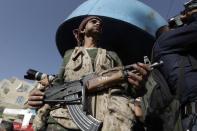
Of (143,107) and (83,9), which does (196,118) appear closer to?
(143,107)

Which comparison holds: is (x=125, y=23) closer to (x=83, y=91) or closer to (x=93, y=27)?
(x=93, y=27)

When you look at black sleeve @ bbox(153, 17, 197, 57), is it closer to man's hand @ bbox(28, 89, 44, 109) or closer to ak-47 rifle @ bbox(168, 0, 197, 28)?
ak-47 rifle @ bbox(168, 0, 197, 28)

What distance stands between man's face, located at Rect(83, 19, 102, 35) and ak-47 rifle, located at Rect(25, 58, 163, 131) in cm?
60

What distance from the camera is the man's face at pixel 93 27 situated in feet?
12.8

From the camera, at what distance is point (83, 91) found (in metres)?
3.34

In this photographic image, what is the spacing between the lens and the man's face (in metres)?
3.89

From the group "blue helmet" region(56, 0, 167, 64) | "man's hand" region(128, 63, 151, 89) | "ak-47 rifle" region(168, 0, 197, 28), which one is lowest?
"man's hand" region(128, 63, 151, 89)

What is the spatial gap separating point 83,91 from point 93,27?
83cm

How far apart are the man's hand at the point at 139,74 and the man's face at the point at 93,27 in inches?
31.7

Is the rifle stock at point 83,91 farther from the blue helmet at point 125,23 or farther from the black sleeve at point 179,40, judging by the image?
the blue helmet at point 125,23

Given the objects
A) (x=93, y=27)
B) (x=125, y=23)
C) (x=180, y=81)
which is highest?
(x=125, y=23)

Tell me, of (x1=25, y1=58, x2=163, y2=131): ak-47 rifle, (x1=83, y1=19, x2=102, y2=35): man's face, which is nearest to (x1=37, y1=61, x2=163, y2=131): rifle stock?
(x1=25, y1=58, x2=163, y2=131): ak-47 rifle

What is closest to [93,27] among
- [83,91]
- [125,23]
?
[83,91]

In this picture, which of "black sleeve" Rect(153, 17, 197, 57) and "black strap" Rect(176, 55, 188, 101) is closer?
"black strap" Rect(176, 55, 188, 101)
